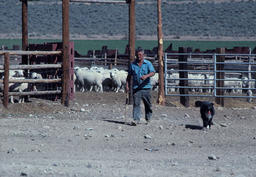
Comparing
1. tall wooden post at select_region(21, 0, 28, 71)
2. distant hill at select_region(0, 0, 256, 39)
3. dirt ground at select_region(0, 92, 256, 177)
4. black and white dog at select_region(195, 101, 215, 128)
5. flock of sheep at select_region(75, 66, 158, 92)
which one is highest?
distant hill at select_region(0, 0, 256, 39)

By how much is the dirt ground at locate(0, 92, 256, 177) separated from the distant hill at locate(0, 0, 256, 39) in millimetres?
70345

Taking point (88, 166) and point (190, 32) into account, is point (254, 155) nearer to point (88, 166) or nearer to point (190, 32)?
point (88, 166)

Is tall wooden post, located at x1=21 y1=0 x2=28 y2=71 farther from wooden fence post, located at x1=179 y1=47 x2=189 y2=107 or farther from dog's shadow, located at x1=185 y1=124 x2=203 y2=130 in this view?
dog's shadow, located at x1=185 y1=124 x2=203 y2=130

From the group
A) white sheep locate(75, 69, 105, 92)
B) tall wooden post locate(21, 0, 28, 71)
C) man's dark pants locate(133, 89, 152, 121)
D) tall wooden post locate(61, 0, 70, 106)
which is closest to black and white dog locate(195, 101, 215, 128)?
man's dark pants locate(133, 89, 152, 121)

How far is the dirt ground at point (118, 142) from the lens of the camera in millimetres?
8445

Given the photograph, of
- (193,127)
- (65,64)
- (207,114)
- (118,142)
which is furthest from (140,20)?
(118,142)

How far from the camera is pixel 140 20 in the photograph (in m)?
91.3

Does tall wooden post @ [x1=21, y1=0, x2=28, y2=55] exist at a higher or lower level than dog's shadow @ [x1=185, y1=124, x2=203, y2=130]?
higher

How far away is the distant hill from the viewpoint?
86.4 m

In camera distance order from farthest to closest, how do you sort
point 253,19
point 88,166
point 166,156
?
point 253,19
point 166,156
point 88,166

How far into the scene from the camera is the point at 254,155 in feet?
32.4

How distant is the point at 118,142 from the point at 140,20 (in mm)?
81033

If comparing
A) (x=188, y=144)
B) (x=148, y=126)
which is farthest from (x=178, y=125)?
(x=188, y=144)

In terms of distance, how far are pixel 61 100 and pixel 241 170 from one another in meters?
8.08
